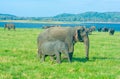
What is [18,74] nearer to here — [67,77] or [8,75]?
[8,75]

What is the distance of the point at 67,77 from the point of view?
1263 cm

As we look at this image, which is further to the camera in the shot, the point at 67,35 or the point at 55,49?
the point at 67,35

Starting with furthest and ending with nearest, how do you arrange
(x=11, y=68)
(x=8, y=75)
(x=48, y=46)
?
(x=48, y=46)
(x=11, y=68)
(x=8, y=75)

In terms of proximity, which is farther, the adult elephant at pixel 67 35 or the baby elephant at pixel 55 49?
the adult elephant at pixel 67 35

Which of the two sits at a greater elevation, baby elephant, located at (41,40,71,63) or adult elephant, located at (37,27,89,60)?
adult elephant, located at (37,27,89,60)

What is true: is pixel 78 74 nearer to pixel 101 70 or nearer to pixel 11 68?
pixel 101 70

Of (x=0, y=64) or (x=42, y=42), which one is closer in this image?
(x=0, y=64)

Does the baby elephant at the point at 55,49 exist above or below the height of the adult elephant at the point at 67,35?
below

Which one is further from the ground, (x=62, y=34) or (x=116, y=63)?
(x=62, y=34)

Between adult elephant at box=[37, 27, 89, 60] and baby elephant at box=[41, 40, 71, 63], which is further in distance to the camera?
adult elephant at box=[37, 27, 89, 60]

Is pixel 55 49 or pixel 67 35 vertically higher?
pixel 67 35

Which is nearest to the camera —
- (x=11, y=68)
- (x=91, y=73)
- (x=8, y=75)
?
(x=8, y=75)

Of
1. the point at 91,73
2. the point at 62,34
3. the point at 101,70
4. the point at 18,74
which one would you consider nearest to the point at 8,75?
the point at 18,74

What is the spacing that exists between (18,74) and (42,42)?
5320 millimetres
